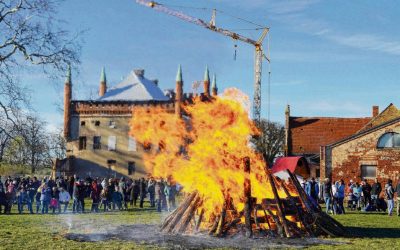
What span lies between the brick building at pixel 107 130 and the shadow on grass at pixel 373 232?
149 feet

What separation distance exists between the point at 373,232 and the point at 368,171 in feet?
65.4

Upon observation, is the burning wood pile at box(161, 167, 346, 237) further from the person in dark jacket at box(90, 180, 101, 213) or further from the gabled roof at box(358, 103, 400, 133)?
the gabled roof at box(358, 103, 400, 133)

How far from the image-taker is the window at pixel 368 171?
35.9 m

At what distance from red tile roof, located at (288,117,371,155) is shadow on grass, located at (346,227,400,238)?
98.6ft

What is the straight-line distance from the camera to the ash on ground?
43.7ft

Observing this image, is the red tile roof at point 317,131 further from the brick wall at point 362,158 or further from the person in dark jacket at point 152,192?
the person in dark jacket at point 152,192

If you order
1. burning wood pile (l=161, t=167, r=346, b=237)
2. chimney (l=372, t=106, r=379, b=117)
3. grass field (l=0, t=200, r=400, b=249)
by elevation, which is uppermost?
chimney (l=372, t=106, r=379, b=117)

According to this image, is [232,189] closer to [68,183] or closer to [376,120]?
[68,183]

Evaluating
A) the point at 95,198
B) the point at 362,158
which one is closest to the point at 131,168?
the point at 362,158

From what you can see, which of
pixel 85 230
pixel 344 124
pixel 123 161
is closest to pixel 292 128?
pixel 344 124

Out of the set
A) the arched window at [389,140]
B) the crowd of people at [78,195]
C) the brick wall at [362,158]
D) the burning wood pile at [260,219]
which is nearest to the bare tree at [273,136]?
the brick wall at [362,158]

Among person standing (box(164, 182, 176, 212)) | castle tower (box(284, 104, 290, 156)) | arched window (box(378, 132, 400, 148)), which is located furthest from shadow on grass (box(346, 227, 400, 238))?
castle tower (box(284, 104, 290, 156))

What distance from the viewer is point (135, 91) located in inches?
2638

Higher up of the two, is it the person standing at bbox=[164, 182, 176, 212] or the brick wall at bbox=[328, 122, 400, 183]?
the brick wall at bbox=[328, 122, 400, 183]
